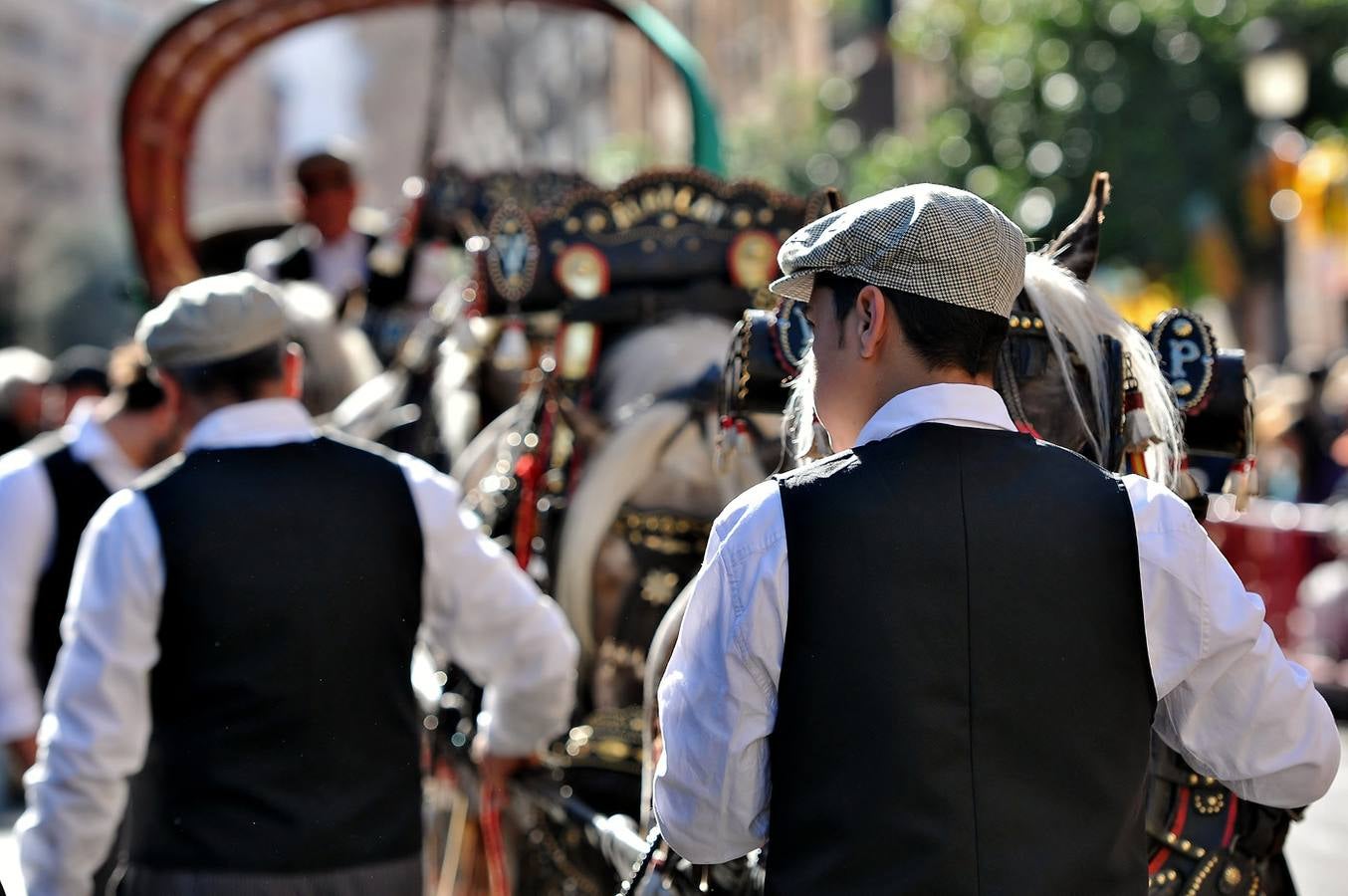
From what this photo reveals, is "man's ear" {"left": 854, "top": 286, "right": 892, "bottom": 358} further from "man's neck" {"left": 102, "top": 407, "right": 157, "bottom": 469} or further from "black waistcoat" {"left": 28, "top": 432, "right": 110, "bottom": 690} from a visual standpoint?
"man's neck" {"left": 102, "top": 407, "right": 157, "bottom": 469}

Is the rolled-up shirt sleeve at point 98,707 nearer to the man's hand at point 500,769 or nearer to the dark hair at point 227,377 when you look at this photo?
the dark hair at point 227,377

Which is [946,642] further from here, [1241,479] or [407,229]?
[407,229]

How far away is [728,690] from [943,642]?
263mm

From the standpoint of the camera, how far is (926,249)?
219 centimetres

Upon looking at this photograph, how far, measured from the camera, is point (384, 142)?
197ft

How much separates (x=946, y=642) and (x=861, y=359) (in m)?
0.37

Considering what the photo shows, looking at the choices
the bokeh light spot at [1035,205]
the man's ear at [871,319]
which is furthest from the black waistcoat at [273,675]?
the bokeh light spot at [1035,205]

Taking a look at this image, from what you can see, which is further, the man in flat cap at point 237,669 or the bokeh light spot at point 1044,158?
the bokeh light spot at point 1044,158

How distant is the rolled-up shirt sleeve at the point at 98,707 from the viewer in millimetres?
3072

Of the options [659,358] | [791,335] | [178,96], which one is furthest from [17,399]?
[791,335]

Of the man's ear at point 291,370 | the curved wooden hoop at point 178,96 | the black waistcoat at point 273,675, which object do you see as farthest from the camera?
the curved wooden hoop at point 178,96

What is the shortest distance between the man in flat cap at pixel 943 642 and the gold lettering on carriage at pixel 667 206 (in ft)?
7.22

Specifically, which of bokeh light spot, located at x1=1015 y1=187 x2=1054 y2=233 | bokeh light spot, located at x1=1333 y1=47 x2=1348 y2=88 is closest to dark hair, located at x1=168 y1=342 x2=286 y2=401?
bokeh light spot, located at x1=1015 y1=187 x2=1054 y2=233

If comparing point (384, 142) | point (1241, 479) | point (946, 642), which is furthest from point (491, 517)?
point (384, 142)
